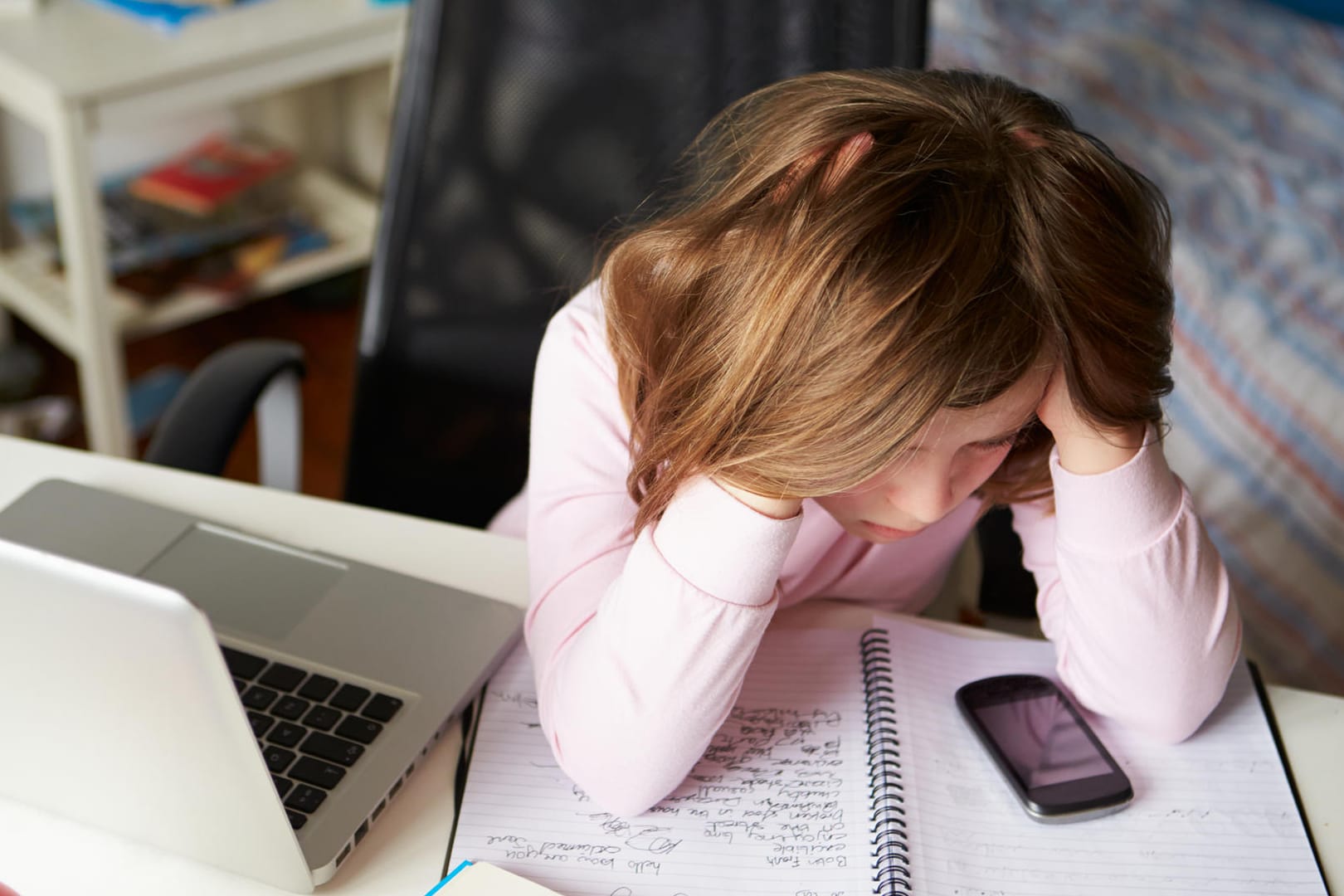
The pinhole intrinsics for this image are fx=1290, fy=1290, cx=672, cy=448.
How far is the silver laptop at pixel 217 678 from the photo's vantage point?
0.49 metres

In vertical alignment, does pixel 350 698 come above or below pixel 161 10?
below

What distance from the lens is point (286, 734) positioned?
2.19 feet

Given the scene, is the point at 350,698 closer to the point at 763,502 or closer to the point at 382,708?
the point at 382,708

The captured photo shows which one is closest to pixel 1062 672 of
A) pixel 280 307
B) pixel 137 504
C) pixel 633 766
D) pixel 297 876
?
pixel 633 766

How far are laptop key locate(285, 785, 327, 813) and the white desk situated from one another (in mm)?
33

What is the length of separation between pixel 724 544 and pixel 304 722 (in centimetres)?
24

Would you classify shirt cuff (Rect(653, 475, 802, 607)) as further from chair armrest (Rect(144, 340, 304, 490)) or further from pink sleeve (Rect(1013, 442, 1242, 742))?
chair armrest (Rect(144, 340, 304, 490))

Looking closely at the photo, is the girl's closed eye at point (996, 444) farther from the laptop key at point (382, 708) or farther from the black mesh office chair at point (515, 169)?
the laptop key at point (382, 708)

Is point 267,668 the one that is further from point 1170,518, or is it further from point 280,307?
point 280,307

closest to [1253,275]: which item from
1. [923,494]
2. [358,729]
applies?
[923,494]

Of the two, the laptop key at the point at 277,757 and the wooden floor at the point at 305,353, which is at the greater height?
the laptop key at the point at 277,757

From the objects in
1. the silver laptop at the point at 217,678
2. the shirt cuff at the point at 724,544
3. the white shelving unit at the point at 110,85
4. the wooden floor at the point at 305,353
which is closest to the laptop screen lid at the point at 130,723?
the silver laptop at the point at 217,678

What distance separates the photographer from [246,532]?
2.71ft

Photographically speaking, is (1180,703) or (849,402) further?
(1180,703)
